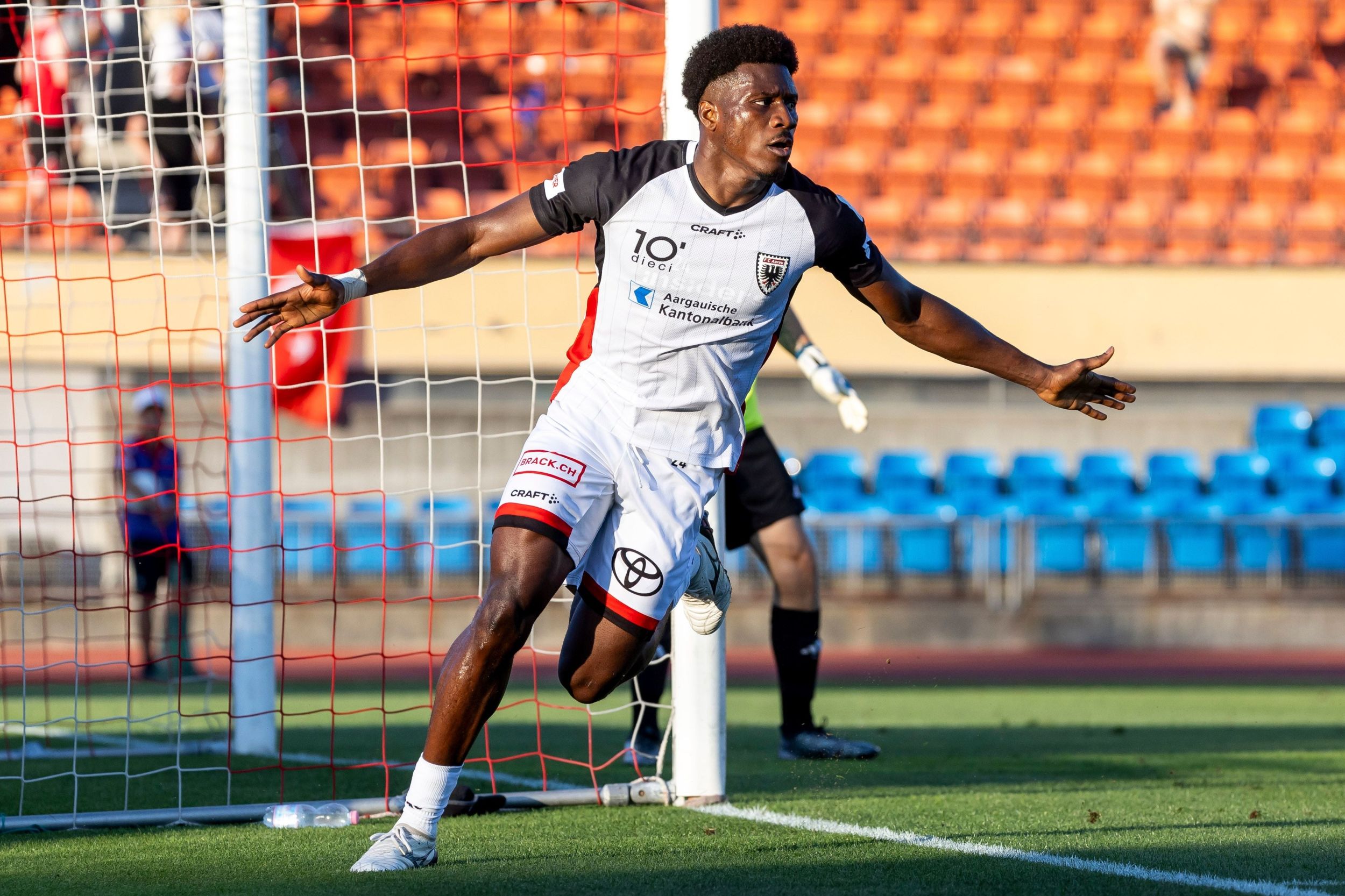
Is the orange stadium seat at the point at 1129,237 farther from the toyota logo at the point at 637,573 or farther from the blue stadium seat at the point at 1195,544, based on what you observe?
the toyota logo at the point at 637,573

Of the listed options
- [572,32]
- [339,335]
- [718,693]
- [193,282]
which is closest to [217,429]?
[339,335]

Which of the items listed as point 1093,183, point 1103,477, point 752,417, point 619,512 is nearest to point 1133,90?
point 1093,183

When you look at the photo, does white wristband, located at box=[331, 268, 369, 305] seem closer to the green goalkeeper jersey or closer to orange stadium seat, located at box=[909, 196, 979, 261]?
the green goalkeeper jersey

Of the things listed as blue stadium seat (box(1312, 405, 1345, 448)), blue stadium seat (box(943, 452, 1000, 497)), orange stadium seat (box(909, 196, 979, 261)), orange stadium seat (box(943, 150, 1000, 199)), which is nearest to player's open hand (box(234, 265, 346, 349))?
blue stadium seat (box(943, 452, 1000, 497))

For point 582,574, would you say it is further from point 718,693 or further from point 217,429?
point 217,429

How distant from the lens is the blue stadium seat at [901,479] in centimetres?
1488

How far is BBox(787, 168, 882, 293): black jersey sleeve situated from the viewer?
422cm

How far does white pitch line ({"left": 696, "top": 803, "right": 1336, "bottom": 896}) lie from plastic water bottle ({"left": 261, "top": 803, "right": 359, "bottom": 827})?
45.7 inches

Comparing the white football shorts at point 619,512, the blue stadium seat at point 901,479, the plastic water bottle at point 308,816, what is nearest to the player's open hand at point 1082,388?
the white football shorts at point 619,512

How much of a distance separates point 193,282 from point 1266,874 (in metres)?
8.31

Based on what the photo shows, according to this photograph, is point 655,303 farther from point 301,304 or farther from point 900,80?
point 900,80

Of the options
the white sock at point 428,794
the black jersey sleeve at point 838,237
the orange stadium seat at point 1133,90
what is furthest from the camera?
the orange stadium seat at point 1133,90

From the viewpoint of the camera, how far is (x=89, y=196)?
42.2ft

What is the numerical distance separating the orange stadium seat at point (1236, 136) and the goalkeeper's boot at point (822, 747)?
44.8 ft
